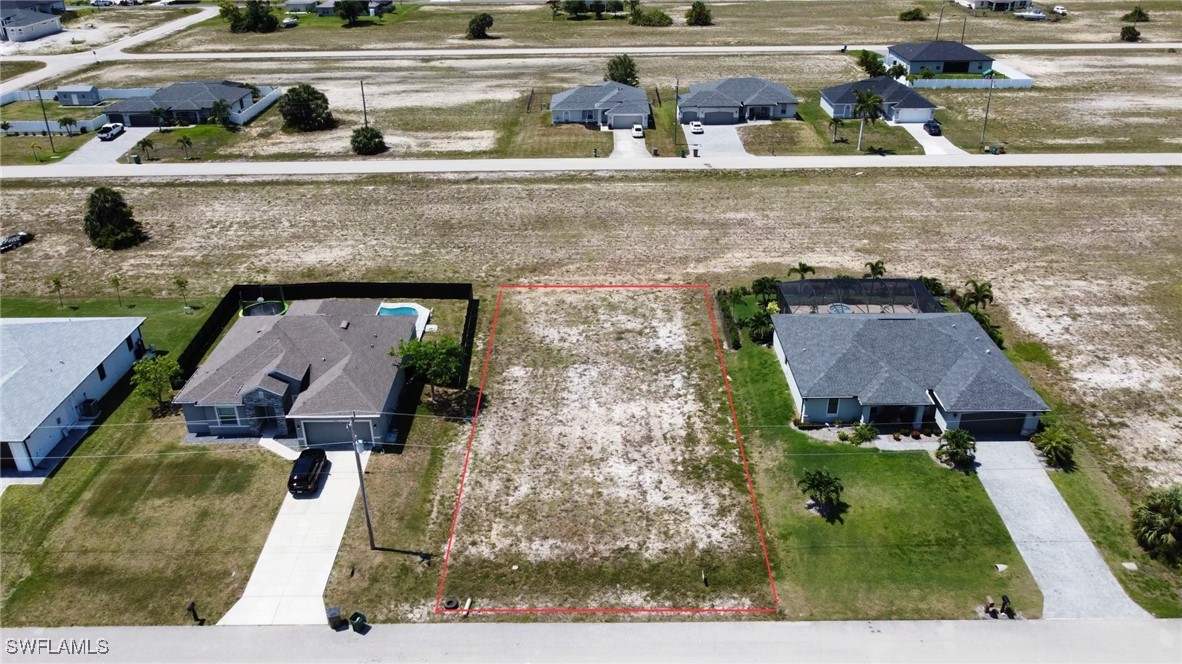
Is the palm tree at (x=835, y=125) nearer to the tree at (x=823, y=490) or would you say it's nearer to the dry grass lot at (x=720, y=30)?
the dry grass lot at (x=720, y=30)

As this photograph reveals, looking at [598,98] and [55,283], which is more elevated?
[598,98]

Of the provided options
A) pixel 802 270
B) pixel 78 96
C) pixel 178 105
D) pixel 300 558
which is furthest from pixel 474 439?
pixel 78 96

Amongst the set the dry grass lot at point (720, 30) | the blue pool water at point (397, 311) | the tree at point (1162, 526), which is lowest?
the tree at point (1162, 526)

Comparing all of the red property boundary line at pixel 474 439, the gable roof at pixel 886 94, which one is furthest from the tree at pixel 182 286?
the gable roof at pixel 886 94

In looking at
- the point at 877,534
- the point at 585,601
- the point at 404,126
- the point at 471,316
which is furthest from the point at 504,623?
the point at 404,126

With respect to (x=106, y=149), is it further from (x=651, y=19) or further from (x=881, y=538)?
(x=651, y=19)

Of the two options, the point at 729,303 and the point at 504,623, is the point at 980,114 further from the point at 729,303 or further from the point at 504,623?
the point at 504,623
